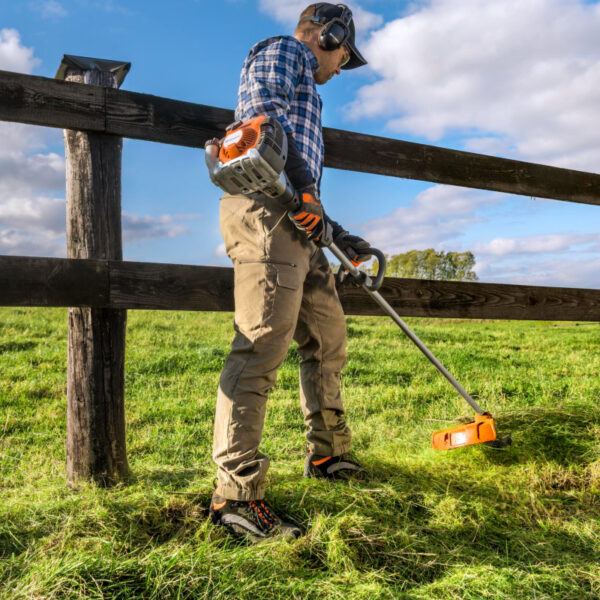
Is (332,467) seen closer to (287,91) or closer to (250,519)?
(250,519)

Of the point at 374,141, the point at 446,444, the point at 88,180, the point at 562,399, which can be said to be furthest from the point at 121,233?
the point at 562,399

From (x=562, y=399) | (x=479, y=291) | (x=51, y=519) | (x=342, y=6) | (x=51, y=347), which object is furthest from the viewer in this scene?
(x=51, y=347)

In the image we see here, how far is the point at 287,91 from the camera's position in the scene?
8.15 feet

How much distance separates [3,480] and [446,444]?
8.35 ft

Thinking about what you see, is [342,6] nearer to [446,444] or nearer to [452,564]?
[446,444]

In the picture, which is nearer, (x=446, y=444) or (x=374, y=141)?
(x=446, y=444)

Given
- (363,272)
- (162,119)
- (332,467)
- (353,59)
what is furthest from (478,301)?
(162,119)

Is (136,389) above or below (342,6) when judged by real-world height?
below

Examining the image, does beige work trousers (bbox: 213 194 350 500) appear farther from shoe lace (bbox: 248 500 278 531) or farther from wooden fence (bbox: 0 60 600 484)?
wooden fence (bbox: 0 60 600 484)

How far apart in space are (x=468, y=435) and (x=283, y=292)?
1.34 m

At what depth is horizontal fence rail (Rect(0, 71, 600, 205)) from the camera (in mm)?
2520

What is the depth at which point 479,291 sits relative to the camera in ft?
11.0

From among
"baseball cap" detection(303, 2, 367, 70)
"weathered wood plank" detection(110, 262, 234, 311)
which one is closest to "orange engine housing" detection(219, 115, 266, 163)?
"weathered wood plank" detection(110, 262, 234, 311)

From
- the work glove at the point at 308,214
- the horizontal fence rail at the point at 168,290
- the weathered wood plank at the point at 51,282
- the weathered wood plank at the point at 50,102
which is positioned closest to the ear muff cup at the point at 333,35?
the work glove at the point at 308,214
